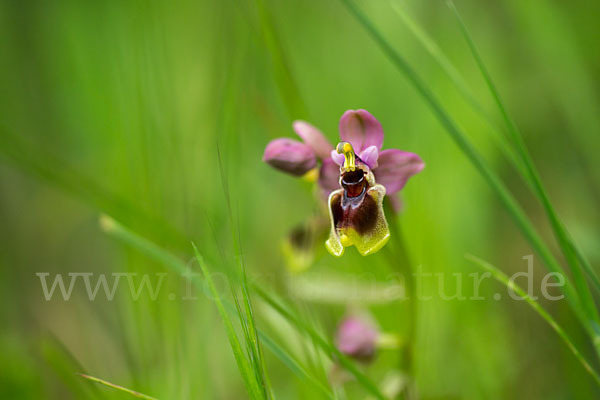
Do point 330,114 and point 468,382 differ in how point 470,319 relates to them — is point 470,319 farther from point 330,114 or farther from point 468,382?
point 330,114

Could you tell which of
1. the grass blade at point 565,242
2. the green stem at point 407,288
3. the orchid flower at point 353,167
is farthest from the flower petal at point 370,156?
the grass blade at point 565,242

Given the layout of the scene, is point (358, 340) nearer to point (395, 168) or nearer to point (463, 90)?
point (395, 168)

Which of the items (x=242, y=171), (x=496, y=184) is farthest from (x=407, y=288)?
(x=242, y=171)

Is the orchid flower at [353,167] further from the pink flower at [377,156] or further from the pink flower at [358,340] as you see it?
the pink flower at [358,340]

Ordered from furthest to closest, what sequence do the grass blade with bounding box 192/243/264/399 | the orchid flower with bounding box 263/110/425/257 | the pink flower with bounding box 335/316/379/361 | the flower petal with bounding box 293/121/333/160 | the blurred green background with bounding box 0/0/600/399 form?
the blurred green background with bounding box 0/0/600/399 → the pink flower with bounding box 335/316/379/361 → the flower petal with bounding box 293/121/333/160 → the orchid flower with bounding box 263/110/425/257 → the grass blade with bounding box 192/243/264/399

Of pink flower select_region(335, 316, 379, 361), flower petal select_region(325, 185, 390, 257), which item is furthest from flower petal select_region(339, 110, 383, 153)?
pink flower select_region(335, 316, 379, 361)

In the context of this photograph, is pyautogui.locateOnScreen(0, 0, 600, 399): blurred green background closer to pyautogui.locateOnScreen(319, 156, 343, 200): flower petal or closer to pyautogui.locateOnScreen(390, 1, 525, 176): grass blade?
pyautogui.locateOnScreen(319, 156, 343, 200): flower petal
